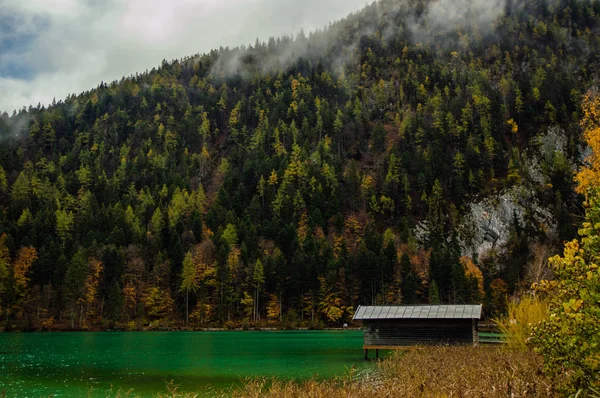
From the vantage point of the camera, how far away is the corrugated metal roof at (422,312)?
34219mm

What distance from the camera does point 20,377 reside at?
87.6 ft

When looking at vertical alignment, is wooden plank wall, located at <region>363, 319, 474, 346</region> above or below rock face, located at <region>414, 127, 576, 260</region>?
below

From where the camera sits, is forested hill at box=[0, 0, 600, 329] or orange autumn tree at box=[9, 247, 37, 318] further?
forested hill at box=[0, 0, 600, 329]

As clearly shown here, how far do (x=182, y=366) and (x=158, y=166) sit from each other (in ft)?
423

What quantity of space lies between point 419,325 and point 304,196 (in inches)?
3721

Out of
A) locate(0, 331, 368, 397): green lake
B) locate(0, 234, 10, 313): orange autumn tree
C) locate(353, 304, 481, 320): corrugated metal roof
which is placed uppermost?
locate(0, 234, 10, 313): orange autumn tree

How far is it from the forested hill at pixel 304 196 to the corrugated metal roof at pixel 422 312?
2658 cm

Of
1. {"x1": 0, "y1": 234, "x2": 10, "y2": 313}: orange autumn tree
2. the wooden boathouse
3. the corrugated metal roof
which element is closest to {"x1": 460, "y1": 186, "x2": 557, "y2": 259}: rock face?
the corrugated metal roof

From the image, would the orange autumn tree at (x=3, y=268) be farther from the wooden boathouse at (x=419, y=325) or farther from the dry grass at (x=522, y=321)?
the dry grass at (x=522, y=321)

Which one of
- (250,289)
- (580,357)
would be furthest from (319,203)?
(580,357)

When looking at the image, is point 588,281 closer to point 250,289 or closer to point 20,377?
point 20,377

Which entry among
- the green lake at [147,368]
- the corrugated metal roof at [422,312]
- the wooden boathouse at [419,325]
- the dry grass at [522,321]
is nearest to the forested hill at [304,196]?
the corrugated metal roof at [422,312]

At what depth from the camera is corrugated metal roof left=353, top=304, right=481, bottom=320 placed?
34.2 meters

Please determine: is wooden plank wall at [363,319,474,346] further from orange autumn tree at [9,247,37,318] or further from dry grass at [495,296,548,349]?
orange autumn tree at [9,247,37,318]
